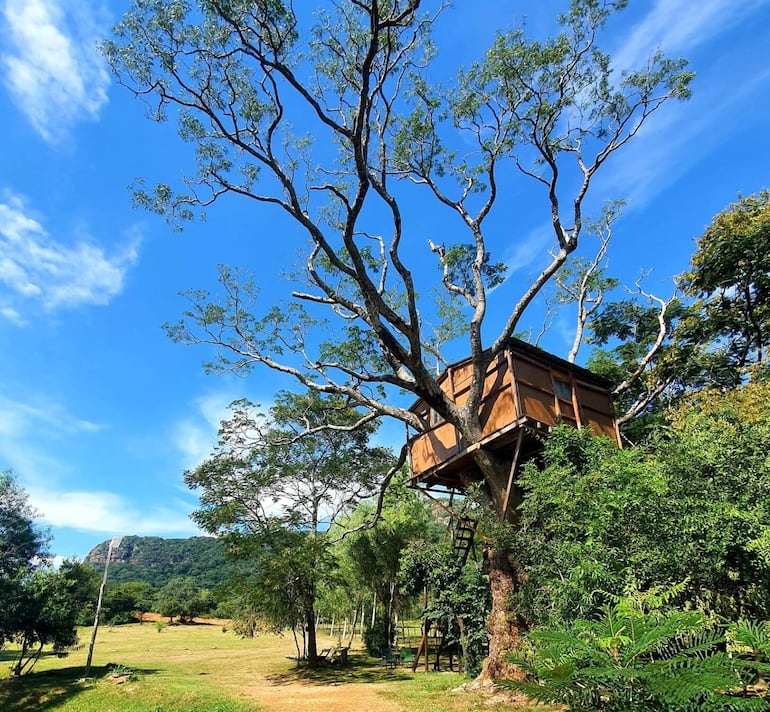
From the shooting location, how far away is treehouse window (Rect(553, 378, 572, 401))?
13.3 meters

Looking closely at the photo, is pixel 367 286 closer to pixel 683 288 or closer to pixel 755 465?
pixel 755 465

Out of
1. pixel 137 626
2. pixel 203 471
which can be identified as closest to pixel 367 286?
pixel 203 471

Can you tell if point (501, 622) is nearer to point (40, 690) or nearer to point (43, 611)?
point (40, 690)

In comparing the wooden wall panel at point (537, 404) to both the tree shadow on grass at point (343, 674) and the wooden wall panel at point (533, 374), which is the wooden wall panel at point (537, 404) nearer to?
the wooden wall panel at point (533, 374)

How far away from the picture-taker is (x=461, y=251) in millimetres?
15570

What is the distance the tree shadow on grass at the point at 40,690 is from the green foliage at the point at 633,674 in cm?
1624

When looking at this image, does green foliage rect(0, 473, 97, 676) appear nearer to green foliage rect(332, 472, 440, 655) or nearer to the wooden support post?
green foliage rect(332, 472, 440, 655)

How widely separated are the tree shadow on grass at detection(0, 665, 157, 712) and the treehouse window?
1616cm

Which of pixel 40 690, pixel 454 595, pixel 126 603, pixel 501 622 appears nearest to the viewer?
pixel 501 622

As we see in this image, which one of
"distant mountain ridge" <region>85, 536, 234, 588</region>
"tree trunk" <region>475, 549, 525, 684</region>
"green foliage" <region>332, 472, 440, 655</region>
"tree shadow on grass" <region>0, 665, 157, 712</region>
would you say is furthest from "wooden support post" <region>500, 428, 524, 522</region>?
"distant mountain ridge" <region>85, 536, 234, 588</region>

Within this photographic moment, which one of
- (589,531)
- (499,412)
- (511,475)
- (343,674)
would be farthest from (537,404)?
(343,674)

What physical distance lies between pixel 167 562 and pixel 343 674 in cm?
9711

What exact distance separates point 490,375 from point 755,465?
6861mm

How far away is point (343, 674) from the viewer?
17469 millimetres
